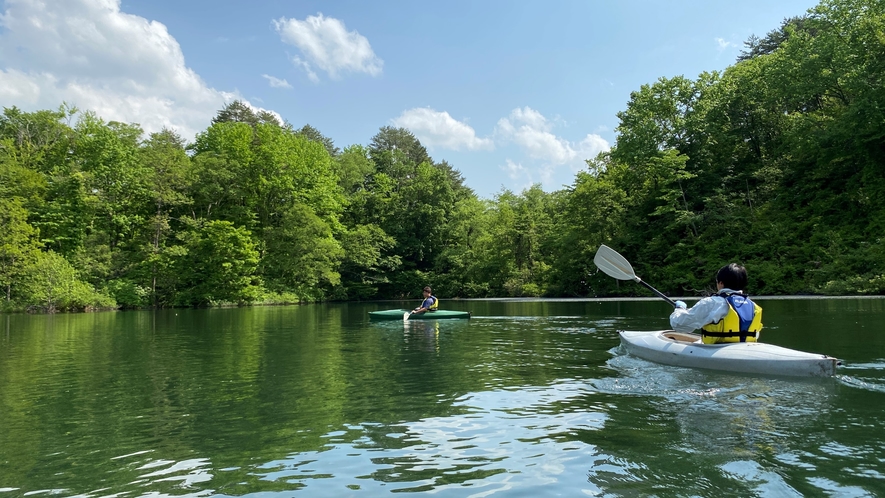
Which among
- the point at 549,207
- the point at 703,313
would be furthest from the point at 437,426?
the point at 549,207

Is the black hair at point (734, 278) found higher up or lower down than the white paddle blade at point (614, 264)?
lower down

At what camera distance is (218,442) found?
15.1ft

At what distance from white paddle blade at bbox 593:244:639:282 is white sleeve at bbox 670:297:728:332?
3.92m

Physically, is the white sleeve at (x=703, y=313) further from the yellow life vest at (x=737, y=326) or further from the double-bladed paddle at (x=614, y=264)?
the double-bladed paddle at (x=614, y=264)

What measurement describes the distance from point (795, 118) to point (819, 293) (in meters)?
9.49

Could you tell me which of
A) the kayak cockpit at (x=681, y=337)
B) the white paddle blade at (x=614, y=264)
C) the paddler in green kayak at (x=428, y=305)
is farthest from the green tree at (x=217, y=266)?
the kayak cockpit at (x=681, y=337)

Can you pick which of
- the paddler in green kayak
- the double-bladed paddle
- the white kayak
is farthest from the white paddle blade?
the paddler in green kayak

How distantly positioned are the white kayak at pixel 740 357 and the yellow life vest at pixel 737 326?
0.11m

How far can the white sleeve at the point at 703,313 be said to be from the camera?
712 centimetres

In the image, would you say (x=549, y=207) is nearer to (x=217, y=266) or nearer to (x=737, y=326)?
(x=217, y=266)

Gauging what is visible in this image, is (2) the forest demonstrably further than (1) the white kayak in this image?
Yes

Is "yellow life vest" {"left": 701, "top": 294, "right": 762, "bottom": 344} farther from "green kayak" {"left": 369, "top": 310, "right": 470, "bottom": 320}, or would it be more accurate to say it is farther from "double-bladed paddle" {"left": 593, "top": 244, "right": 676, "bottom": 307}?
"green kayak" {"left": 369, "top": 310, "right": 470, "bottom": 320}

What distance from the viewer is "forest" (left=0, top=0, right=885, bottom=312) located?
26.4 metres

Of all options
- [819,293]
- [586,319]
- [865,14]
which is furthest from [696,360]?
[865,14]
